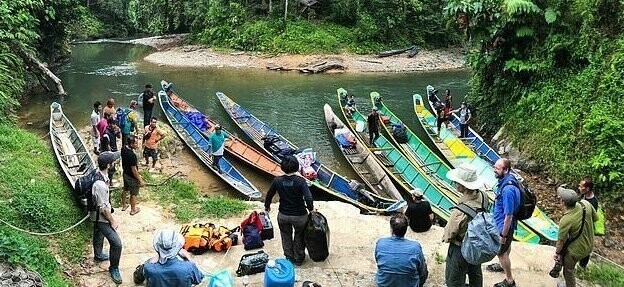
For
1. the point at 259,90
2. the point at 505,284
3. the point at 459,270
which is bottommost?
the point at 259,90

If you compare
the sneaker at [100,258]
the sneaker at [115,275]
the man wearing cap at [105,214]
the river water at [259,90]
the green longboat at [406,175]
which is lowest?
the river water at [259,90]

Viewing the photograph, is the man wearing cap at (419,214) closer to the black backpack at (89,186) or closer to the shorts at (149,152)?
the black backpack at (89,186)

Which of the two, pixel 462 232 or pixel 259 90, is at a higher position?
pixel 462 232

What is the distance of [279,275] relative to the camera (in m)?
5.66

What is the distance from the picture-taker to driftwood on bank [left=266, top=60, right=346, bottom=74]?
109 ft

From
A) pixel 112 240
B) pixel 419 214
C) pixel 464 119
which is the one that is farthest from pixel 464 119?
pixel 112 240

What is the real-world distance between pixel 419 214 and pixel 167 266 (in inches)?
213

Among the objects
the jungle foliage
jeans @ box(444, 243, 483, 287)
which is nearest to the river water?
the jungle foliage

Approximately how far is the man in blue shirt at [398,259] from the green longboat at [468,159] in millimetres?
6069

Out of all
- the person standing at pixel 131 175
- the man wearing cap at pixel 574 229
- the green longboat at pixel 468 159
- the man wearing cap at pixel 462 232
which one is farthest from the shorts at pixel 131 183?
the green longboat at pixel 468 159

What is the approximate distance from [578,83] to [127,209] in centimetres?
1259

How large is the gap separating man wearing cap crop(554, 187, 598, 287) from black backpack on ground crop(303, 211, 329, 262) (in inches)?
118

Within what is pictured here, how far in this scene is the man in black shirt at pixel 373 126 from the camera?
16609 mm

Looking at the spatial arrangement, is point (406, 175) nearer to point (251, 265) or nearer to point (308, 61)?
point (251, 265)
